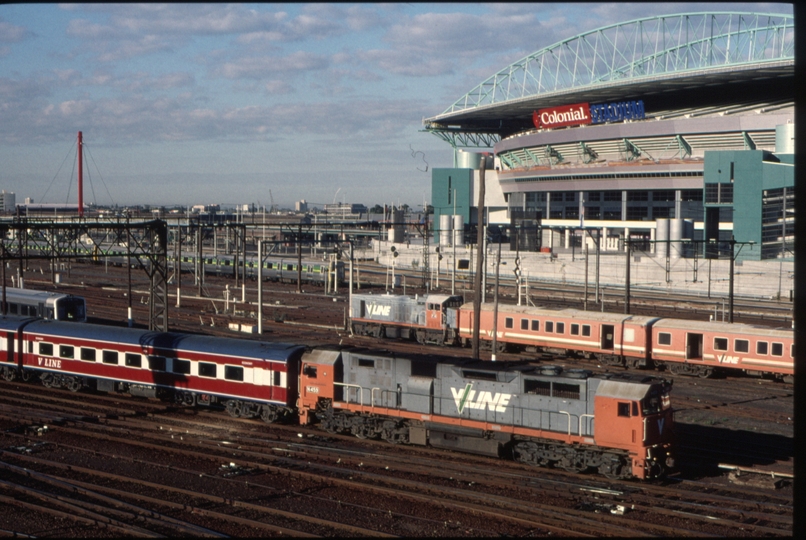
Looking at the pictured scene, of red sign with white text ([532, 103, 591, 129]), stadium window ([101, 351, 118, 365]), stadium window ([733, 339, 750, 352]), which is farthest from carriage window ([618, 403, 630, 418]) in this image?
red sign with white text ([532, 103, 591, 129])

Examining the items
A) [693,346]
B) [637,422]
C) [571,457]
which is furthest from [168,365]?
[693,346]

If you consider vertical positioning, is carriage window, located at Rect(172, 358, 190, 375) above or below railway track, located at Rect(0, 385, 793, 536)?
above

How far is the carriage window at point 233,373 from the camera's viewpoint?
27.5 meters

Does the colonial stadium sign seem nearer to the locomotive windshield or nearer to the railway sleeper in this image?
the locomotive windshield

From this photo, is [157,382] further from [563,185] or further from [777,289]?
[563,185]

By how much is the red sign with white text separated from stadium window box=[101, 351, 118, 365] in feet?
281

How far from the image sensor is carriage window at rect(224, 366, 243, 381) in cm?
2755

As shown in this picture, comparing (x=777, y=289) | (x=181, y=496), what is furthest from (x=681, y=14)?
(x=181, y=496)

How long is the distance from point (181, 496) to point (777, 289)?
62.0m

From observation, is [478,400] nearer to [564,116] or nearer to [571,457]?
[571,457]

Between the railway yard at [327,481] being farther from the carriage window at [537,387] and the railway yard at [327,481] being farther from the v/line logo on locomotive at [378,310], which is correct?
the v/line logo on locomotive at [378,310]

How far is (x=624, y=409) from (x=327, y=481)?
796cm

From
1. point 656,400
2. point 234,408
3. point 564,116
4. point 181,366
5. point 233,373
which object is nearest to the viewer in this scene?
point 656,400

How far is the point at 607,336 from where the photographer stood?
3966 cm
